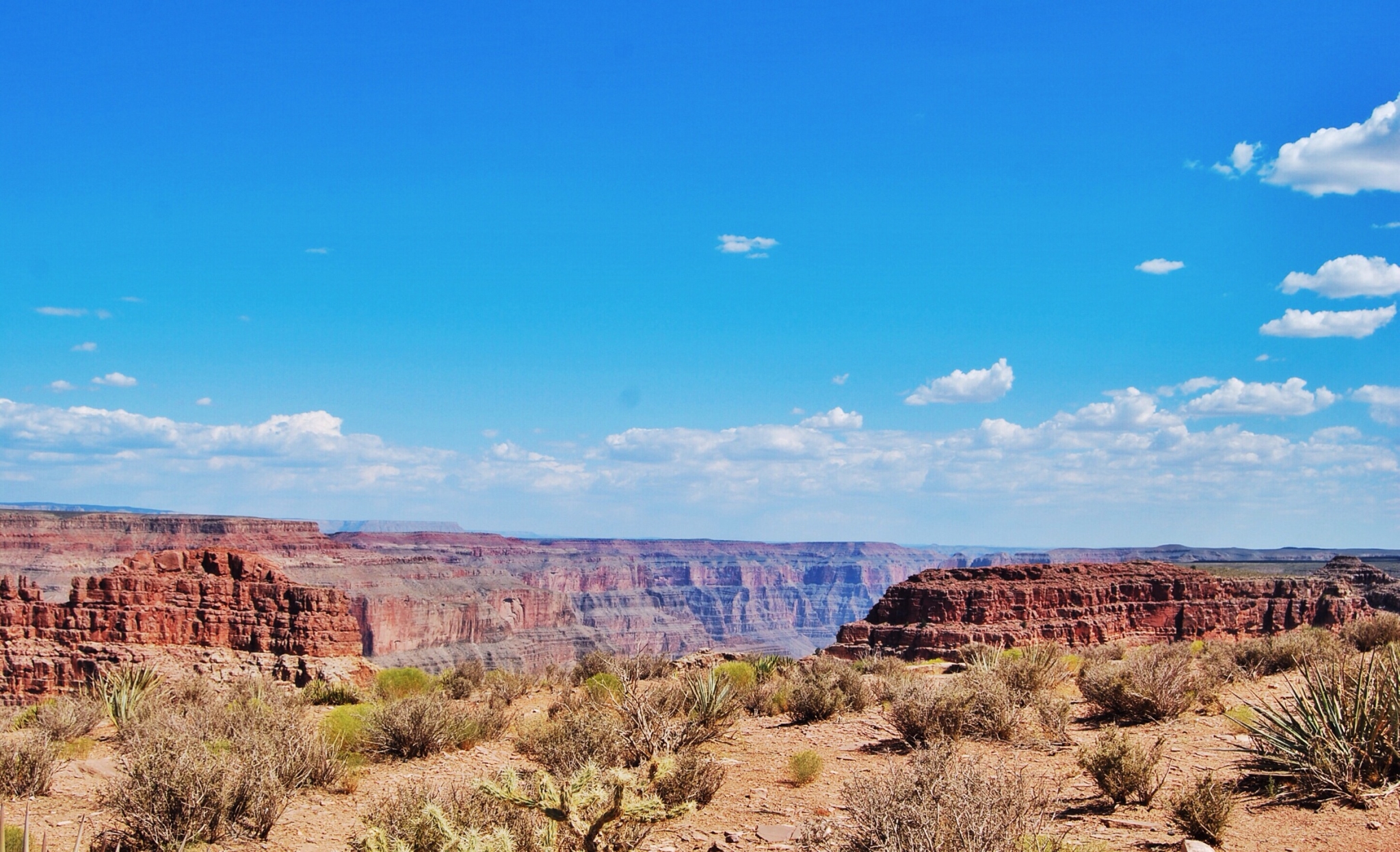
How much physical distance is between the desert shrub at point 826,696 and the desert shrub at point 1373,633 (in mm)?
10068

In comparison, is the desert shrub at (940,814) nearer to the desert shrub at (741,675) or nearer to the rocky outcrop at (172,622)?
the desert shrub at (741,675)

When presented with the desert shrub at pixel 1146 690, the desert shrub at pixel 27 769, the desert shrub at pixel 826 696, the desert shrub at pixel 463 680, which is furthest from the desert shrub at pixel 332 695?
the desert shrub at pixel 1146 690

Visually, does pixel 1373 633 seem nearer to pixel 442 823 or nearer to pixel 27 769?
pixel 442 823

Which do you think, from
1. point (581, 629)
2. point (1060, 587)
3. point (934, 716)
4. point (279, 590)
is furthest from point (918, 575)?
point (581, 629)

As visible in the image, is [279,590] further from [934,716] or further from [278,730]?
[934,716]

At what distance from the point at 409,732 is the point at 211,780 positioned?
3.62 metres

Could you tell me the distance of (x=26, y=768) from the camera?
382 inches

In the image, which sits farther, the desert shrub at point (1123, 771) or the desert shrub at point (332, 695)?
the desert shrub at point (332, 695)

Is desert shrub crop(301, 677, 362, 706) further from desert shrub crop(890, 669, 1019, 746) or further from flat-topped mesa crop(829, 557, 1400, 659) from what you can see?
flat-topped mesa crop(829, 557, 1400, 659)

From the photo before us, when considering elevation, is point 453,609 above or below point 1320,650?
below

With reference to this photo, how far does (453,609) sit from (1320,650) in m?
102

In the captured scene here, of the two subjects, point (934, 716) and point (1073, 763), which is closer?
point (1073, 763)

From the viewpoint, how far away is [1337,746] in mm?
7730

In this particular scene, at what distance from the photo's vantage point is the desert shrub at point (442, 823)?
5.32 meters
